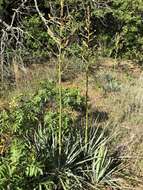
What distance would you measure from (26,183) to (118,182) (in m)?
1.41

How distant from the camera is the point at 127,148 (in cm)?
695

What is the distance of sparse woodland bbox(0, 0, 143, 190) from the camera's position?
218 inches

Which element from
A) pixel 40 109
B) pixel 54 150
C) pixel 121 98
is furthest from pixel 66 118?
pixel 121 98

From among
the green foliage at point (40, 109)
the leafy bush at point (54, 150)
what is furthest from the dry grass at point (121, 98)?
the green foliage at point (40, 109)

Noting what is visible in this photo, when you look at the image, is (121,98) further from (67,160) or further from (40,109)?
(67,160)

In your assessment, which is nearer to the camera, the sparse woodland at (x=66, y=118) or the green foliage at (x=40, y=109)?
the sparse woodland at (x=66, y=118)

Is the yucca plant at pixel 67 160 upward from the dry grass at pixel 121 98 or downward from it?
upward

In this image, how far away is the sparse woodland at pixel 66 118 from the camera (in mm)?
5547

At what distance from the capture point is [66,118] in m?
6.25

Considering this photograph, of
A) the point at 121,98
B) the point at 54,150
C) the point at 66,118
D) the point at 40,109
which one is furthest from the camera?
the point at 121,98

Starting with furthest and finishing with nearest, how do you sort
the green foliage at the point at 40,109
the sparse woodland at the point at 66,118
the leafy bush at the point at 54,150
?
the green foliage at the point at 40,109 → the leafy bush at the point at 54,150 → the sparse woodland at the point at 66,118

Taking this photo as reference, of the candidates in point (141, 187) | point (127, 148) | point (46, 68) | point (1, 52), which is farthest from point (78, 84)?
point (141, 187)

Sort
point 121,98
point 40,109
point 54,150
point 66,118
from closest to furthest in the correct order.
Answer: point 54,150 < point 66,118 < point 40,109 < point 121,98

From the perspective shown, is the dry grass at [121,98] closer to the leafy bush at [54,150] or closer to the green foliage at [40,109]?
the leafy bush at [54,150]
